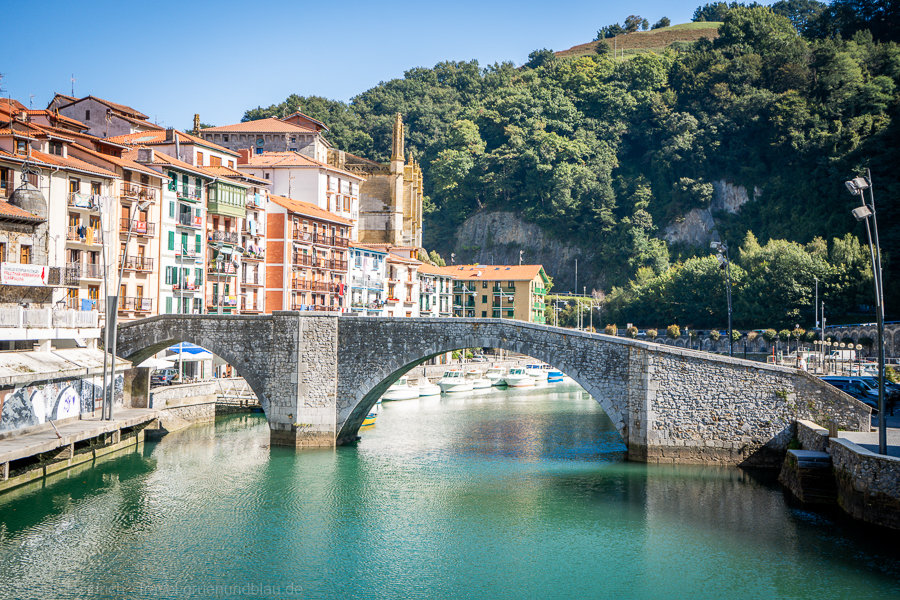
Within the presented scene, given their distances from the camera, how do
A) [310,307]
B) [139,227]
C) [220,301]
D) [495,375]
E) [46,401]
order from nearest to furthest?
[46,401]
[139,227]
[220,301]
[310,307]
[495,375]

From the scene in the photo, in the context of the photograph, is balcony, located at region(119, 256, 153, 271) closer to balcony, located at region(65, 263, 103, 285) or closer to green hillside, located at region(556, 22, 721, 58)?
balcony, located at region(65, 263, 103, 285)

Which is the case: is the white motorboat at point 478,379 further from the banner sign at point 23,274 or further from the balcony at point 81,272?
the banner sign at point 23,274

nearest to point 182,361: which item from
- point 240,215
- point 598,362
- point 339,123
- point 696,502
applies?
point 240,215

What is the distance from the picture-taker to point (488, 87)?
486 feet

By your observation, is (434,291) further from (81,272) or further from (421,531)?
(421,531)

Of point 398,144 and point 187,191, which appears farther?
point 398,144

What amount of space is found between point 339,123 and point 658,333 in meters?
60.0

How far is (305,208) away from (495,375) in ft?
91.7

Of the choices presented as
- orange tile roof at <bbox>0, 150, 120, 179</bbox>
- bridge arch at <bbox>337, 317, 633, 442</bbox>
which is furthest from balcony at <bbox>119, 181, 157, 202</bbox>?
bridge arch at <bbox>337, 317, 633, 442</bbox>

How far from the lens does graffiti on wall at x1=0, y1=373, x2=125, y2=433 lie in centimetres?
3002

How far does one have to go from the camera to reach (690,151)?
105438 mm

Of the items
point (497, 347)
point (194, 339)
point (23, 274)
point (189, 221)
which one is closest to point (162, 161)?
point (189, 221)

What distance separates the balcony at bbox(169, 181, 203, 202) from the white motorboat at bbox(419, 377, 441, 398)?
24762 mm

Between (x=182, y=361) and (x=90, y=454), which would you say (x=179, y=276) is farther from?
(x=90, y=454)
